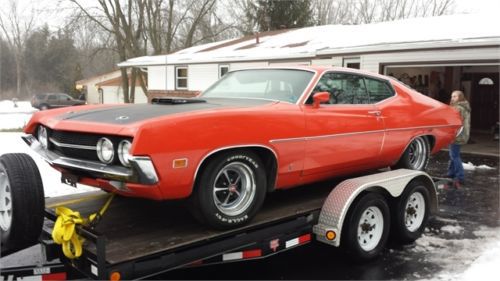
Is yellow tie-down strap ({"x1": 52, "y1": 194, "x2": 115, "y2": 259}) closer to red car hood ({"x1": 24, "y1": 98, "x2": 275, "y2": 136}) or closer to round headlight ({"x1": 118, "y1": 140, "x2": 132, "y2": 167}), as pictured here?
round headlight ({"x1": 118, "y1": 140, "x2": 132, "y2": 167})

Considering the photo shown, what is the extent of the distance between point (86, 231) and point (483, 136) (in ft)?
52.5

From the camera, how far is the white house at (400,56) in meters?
12.0

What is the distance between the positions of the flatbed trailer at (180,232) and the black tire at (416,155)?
79 cm

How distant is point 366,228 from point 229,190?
1.65m

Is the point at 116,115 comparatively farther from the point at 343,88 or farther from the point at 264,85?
the point at 343,88

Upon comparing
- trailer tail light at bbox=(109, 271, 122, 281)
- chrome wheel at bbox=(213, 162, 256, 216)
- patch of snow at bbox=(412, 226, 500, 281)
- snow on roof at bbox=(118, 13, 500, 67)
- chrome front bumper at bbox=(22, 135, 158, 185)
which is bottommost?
patch of snow at bbox=(412, 226, 500, 281)

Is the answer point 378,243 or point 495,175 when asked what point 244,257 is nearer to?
point 378,243

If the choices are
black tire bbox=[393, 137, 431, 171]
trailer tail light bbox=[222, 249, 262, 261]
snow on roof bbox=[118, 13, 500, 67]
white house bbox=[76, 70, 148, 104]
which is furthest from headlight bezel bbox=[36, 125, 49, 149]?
white house bbox=[76, 70, 148, 104]

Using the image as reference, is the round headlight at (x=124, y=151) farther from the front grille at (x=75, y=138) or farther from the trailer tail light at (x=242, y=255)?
the trailer tail light at (x=242, y=255)

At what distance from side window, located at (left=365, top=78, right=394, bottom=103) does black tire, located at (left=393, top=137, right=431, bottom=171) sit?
2.59 feet

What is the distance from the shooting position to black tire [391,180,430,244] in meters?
5.02

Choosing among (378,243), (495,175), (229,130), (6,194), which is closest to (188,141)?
(229,130)

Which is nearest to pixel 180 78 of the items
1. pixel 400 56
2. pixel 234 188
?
pixel 400 56

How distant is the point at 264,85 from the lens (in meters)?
4.97
